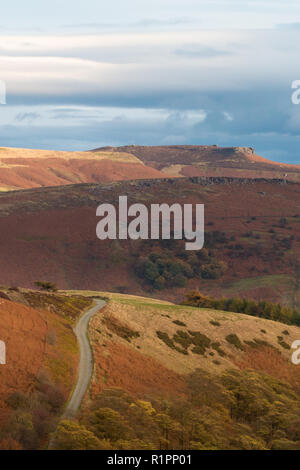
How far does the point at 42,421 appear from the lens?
3062cm

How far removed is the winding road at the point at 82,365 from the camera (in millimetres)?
34544

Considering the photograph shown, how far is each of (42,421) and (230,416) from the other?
45.7ft

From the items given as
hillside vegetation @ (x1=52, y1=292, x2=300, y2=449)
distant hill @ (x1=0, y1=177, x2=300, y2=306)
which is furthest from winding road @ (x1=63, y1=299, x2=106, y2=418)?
distant hill @ (x1=0, y1=177, x2=300, y2=306)

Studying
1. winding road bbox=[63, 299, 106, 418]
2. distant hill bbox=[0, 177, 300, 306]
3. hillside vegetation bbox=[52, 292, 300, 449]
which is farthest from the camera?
distant hill bbox=[0, 177, 300, 306]

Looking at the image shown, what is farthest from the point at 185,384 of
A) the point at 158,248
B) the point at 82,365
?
the point at 158,248

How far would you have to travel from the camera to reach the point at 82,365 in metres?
42.4

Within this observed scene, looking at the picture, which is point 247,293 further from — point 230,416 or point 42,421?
point 42,421

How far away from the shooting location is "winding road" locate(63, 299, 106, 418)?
34.5m

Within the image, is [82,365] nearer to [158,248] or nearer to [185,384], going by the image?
[185,384]

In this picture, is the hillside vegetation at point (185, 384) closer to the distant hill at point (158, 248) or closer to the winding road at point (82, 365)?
the winding road at point (82, 365)

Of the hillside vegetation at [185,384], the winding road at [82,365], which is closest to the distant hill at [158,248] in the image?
the hillside vegetation at [185,384]

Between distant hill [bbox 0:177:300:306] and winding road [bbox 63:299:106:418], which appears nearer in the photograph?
winding road [bbox 63:299:106:418]

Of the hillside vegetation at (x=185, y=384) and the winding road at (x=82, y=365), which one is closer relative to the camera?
the hillside vegetation at (x=185, y=384)

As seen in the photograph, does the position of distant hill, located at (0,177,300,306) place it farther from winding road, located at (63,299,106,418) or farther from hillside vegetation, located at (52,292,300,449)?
winding road, located at (63,299,106,418)
